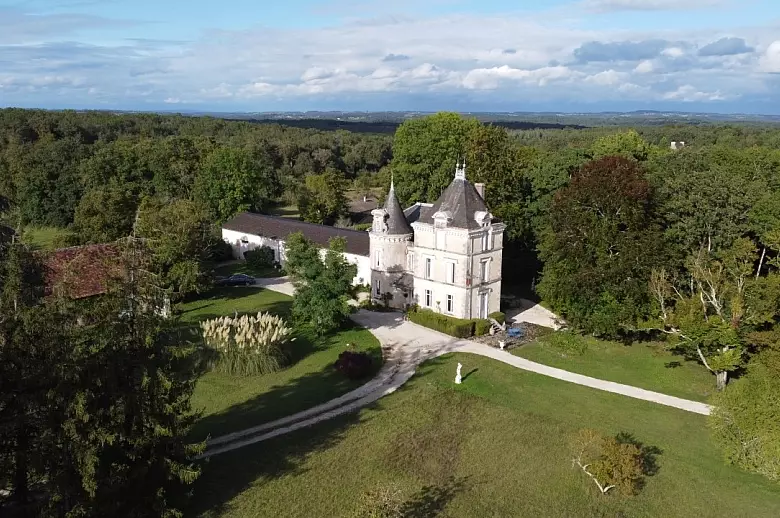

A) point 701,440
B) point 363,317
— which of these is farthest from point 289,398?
point 701,440

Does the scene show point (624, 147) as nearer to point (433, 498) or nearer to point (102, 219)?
point (433, 498)

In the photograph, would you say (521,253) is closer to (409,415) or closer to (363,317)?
(363,317)

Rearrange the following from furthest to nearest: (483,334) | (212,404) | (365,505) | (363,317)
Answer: (363,317) → (483,334) → (212,404) → (365,505)

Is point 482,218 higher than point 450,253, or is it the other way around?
point 482,218

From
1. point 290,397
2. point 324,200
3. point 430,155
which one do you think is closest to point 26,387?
point 290,397

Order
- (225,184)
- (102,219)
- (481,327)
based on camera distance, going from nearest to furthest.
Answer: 1. (481,327)
2. (102,219)
3. (225,184)

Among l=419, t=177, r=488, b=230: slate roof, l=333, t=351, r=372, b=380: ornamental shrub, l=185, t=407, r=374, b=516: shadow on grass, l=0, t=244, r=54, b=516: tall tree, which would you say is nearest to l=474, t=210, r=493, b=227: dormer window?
l=419, t=177, r=488, b=230: slate roof

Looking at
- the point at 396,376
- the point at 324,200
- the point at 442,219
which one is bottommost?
the point at 396,376
